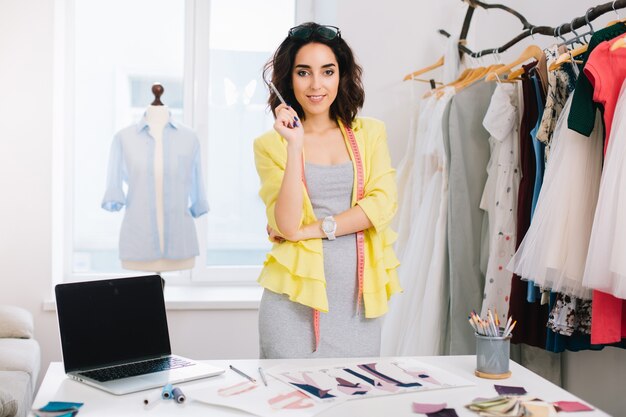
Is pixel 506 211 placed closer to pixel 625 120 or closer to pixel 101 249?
pixel 625 120

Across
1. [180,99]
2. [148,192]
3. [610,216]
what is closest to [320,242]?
[610,216]

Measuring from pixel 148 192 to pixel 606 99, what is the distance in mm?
2034

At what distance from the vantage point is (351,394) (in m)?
1.44

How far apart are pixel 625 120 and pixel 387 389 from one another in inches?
38.1

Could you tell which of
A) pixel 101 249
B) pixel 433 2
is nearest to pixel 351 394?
pixel 433 2

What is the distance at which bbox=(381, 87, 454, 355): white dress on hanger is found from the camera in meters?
2.84

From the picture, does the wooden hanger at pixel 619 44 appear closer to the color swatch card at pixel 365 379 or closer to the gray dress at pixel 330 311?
the gray dress at pixel 330 311

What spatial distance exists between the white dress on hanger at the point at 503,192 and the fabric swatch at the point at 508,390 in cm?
110

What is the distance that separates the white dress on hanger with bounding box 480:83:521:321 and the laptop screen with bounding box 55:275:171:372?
134cm

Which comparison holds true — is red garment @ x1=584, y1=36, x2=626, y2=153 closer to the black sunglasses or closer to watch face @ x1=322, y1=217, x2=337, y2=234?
the black sunglasses

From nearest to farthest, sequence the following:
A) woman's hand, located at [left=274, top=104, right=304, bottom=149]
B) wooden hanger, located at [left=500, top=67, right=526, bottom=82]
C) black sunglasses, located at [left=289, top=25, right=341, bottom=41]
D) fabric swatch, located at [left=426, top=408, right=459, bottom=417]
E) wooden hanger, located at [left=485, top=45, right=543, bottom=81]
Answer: fabric swatch, located at [left=426, top=408, right=459, bottom=417] < woman's hand, located at [left=274, top=104, right=304, bottom=149] < black sunglasses, located at [left=289, top=25, right=341, bottom=41] < wooden hanger, located at [left=485, top=45, right=543, bottom=81] < wooden hanger, located at [left=500, top=67, right=526, bottom=82]

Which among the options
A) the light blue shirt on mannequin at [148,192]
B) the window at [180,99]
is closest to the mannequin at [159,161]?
the light blue shirt on mannequin at [148,192]

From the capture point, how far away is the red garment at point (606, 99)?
197 centimetres

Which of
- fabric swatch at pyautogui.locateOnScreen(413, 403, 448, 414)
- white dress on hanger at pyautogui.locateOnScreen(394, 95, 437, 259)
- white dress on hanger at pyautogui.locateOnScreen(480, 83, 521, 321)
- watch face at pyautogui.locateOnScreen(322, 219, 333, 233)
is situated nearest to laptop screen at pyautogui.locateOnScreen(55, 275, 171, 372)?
watch face at pyautogui.locateOnScreen(322, 219, 333, 233)
